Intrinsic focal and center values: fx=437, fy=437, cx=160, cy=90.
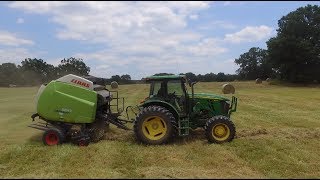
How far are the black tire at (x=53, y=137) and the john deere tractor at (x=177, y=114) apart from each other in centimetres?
194

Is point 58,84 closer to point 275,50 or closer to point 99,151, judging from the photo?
point 99,151

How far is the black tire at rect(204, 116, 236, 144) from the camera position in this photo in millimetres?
11180

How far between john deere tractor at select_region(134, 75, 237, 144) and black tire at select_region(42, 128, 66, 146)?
76.4 inches

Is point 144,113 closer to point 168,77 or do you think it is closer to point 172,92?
point 172,92

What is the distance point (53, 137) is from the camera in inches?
444

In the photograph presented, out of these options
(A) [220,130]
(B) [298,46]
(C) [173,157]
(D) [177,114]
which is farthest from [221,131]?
(B) [298,46]

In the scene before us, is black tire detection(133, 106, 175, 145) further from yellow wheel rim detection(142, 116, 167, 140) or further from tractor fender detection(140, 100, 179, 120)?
tractor fender detection(140, 100, 179, 120)

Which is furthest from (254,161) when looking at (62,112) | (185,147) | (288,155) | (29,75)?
(29,75)

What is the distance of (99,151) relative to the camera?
398 inches

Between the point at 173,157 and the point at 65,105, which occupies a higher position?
the point at 65,105

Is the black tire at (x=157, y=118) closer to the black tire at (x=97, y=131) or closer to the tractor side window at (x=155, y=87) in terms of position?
the tractor side window at (x=155, y=87)

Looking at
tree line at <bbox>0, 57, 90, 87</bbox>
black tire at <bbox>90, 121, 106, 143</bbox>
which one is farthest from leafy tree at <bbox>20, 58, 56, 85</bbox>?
black tire at <bbox>90, 121, 106, 143</bbox>

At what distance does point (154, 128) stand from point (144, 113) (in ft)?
1.62

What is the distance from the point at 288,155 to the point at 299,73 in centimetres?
4892
